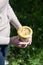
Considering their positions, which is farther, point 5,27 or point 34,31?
point 34,31

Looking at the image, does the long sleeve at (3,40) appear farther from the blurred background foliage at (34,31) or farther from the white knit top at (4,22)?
the blurred background foliage at (34,31)

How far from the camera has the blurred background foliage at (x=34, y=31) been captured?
3563 millimetres

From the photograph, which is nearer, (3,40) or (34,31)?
(3,40)

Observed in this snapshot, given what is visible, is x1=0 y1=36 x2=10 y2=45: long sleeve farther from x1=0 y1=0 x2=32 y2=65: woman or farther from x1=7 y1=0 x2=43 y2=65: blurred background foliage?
x1=7 y1=0 x2=43 y2=65: blurred background foliage

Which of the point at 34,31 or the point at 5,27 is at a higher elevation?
the point at 5,27

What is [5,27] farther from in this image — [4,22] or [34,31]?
[34,31]

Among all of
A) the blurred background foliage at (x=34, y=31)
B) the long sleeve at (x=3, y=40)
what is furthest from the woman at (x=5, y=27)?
the blurred background foliage at (x=34, y=31)

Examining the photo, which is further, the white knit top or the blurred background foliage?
the blurred background foliage

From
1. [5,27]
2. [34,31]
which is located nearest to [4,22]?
[5,27]

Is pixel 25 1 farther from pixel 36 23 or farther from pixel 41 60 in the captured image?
pixel 41 60

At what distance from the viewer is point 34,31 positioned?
13.0 ft

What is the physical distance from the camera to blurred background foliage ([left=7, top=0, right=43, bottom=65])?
11.7ft

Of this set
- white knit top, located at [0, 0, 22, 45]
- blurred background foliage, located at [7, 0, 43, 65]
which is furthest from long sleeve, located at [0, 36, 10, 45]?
blurred background foliage, located at [7, 0, 43, 65]

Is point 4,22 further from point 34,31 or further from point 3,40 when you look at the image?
point 34,31
